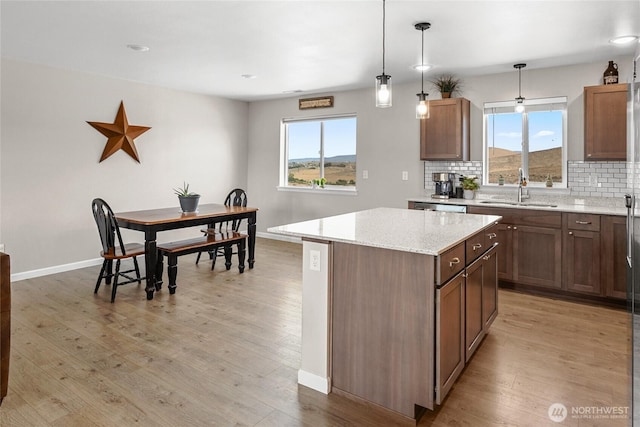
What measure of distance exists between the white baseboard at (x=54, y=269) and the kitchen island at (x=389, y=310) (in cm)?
375

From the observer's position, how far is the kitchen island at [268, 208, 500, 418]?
1889 mm

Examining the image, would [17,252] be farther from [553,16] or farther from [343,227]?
[553,16]

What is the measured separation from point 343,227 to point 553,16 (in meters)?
2.29

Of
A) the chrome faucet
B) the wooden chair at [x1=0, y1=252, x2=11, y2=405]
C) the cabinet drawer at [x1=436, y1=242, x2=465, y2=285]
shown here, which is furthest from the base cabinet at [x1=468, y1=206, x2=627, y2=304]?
the wooden chair at [x1=0, y1=252, x2=11, y2=405]

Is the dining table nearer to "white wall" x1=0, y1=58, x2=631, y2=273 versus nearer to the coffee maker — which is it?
"white wall" x1=0, y1=58, x2=631, y2=273

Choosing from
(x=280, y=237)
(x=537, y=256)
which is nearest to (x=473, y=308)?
(x=537, y=256)

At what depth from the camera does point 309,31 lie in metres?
3.31

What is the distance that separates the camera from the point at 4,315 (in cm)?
199

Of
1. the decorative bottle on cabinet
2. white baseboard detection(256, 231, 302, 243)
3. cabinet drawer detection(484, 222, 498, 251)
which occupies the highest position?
the decorative bottle on cabinet

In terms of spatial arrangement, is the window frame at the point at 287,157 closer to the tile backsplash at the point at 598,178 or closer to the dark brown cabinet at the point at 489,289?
the tile backsplash at the point at 598,178

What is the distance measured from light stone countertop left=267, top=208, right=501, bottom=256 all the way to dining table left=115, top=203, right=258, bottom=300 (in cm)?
188

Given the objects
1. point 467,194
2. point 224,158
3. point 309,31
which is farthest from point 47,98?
point 467,194

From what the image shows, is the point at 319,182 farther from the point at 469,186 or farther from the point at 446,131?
the point at 469,186

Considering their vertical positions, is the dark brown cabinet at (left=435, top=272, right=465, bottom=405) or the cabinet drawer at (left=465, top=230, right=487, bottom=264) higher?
the cabinet drawer at (left=465, top=230, right=487, bottom=264)
